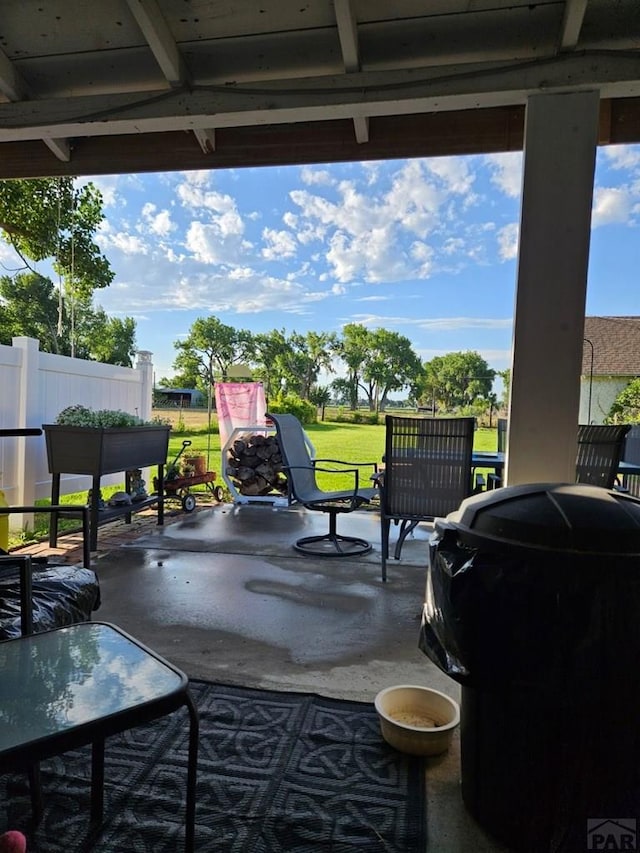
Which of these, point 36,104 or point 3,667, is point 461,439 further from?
point 36,104

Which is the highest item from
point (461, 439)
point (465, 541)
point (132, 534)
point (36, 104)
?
point (36, 104)

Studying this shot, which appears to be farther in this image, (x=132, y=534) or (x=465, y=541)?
(x=132, y=534)

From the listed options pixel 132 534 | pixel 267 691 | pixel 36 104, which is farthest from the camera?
pixel 132 534

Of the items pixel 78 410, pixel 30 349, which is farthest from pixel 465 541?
pixel 30 349

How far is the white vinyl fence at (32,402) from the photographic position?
13.2ft

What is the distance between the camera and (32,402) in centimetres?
418

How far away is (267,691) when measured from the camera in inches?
77.8

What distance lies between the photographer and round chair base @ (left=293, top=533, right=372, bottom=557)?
13.0 feet

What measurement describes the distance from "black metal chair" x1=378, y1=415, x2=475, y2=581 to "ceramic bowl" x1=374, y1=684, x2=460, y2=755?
1400 mm

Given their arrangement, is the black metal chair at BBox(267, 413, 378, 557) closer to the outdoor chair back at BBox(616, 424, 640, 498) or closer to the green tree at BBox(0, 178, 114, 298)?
the outdoor chair back at BBox(616, 424, 640, 498)

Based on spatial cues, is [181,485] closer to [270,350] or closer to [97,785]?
[97,785]

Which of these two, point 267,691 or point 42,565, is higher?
point 42,565

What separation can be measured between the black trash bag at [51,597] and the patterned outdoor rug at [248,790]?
1.44ft

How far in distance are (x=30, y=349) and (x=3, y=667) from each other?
3.65 meters
